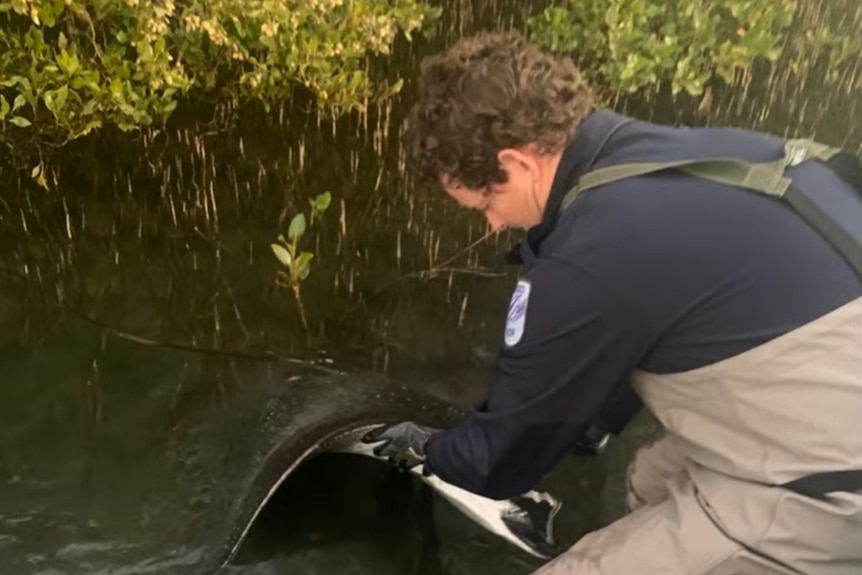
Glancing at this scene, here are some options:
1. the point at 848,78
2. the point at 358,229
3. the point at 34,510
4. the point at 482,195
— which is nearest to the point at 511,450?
the point at 482,195

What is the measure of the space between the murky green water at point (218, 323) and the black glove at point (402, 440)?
5.1 inches

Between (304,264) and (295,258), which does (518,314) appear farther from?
(295,258)

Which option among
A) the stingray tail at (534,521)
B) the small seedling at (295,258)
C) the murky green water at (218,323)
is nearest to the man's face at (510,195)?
the stingray tail at (534,521)

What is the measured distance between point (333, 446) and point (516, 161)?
3.29ft

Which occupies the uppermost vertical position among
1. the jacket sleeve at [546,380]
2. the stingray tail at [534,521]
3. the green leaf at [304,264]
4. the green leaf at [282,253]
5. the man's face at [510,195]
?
the man's face at [510,195]

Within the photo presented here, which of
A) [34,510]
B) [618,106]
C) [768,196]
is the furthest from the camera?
[618,106]

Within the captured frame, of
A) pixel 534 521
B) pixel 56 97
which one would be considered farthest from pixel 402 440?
pixel 56 97

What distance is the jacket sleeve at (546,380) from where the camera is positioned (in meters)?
1.50

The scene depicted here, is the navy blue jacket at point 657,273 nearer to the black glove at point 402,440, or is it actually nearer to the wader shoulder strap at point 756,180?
the wader shoulder strap at point 756,180

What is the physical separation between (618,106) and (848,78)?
1218 mm

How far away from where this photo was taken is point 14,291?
2854 mm

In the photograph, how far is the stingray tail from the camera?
2252 millimetres

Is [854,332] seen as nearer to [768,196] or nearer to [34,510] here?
[768,196]

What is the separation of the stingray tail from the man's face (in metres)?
0.83
